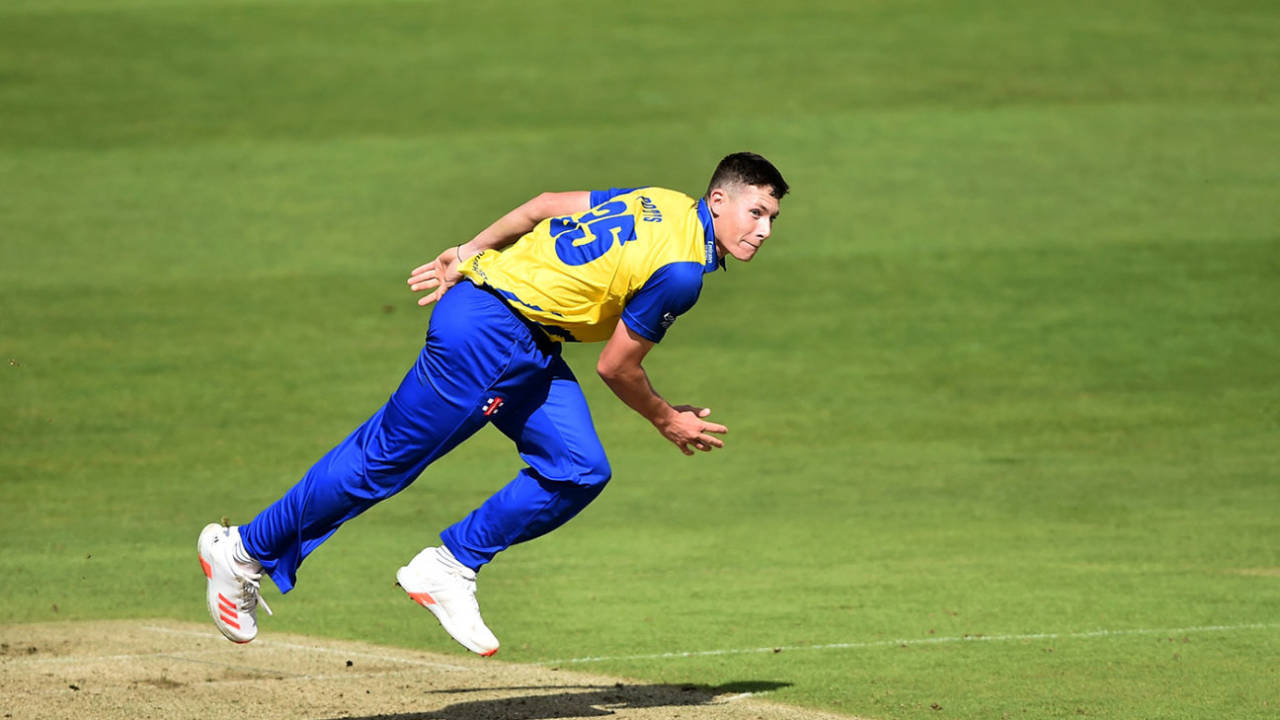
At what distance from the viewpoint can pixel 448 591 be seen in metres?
7.57

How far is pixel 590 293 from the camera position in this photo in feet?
23.5

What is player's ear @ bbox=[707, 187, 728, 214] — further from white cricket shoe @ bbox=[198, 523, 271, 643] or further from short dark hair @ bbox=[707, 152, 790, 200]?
white cricket shoe @ bbox=[198, 523, 271, 643]

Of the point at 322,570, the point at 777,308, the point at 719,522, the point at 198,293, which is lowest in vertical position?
the point at 322,570

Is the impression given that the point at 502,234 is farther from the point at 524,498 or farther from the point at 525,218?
the point at 524,498

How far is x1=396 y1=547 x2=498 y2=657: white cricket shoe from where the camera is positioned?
7.52 m

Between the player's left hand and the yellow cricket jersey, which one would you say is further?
the player's left hand

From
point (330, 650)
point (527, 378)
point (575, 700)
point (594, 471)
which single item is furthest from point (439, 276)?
point (330, 650)

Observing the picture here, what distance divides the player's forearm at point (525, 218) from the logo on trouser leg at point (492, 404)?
76 centimetres

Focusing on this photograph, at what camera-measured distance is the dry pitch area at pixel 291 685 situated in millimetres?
7988

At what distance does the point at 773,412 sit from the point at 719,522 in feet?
9.22

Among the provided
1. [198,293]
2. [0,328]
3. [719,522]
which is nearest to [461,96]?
[198,293]

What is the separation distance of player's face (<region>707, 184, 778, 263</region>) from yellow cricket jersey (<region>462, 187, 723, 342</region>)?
0.06 meters

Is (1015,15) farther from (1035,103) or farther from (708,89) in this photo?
(708,89)

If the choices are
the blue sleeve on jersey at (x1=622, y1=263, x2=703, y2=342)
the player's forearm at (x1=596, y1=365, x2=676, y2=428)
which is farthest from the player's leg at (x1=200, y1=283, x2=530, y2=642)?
the blue sleeve on jersey at (x1=622, y1=263, x2=703, y2=342)
